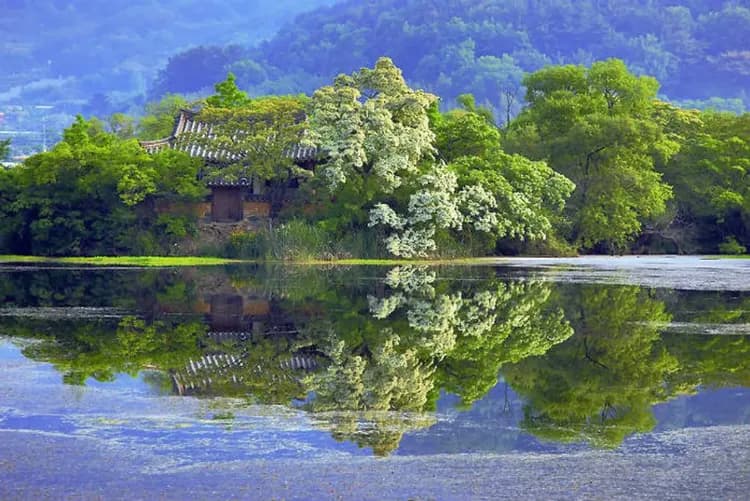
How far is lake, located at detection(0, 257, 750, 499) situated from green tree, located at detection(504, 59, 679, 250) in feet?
65.6

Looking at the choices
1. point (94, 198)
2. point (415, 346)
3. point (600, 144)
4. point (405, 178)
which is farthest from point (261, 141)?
point (415, 346)

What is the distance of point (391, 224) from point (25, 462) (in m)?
30.0

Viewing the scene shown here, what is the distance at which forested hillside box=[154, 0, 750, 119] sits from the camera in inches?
5773

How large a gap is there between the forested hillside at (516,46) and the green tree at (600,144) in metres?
85.2

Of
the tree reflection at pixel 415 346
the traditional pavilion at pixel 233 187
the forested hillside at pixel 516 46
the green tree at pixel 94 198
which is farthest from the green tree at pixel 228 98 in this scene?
the forested hillside at pixel 516 46

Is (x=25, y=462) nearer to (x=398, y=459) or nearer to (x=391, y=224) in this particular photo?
(x=398, y=459)

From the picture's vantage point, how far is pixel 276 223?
41.8 m

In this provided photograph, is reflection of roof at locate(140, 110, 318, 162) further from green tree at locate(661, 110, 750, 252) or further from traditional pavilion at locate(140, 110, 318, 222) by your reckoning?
green tree at locate(661, 110, 750, 252)

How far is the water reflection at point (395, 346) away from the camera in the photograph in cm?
1277

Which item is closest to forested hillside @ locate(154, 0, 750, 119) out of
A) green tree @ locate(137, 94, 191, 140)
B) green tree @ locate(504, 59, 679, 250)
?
green tree @ locate(137, 94, 191, 140)

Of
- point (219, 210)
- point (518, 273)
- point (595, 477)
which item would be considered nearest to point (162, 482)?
point (595, 477)

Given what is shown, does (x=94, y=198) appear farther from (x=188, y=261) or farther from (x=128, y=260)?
(x=188, y=261)

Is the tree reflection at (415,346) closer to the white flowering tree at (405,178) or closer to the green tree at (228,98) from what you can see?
the white flowering tree at (405,178)

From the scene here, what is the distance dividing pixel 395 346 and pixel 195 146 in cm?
2840
